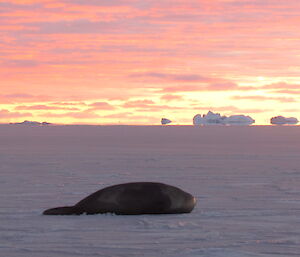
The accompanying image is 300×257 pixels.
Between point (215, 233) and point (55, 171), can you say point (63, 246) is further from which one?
point (55, 171)

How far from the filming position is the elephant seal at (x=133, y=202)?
9711mm

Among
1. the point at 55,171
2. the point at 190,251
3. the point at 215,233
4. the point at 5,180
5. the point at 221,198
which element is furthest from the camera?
Answer: the point at 55,171

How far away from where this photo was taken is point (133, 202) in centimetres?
980

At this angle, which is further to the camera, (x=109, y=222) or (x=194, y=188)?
(x=194, y=188)

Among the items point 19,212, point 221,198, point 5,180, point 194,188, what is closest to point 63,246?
point 19,212

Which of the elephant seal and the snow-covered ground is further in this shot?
the elephant seal

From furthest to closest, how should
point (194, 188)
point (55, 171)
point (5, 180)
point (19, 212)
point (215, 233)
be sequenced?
point (55, 171), point (5, 180), point (194, 188), point (19, 212), point (215, 233)

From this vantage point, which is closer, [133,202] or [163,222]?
[163,222]

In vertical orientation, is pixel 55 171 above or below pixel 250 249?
above

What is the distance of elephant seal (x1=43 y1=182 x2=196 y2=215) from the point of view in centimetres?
971

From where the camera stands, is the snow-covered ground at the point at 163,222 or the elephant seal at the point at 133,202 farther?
the elephant seal at the point at 133,202

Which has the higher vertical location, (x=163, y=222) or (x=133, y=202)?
(x=133, y=202)

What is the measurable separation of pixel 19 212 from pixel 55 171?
7670mm

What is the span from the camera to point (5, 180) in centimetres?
1462
